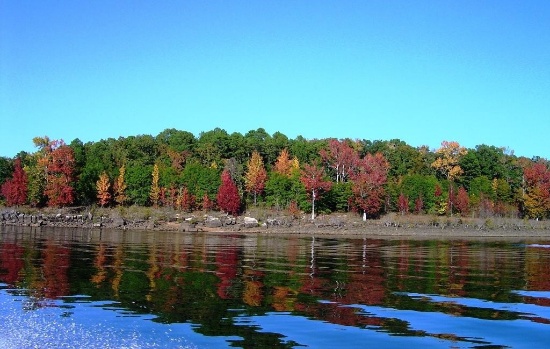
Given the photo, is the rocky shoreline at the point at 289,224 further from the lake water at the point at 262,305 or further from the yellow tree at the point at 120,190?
the lake water at the point at 262,305

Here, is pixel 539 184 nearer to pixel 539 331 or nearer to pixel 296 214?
pixel 296 214

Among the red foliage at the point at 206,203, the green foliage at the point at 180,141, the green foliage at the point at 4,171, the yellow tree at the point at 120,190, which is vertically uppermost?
the green foliage at the point at 180,141

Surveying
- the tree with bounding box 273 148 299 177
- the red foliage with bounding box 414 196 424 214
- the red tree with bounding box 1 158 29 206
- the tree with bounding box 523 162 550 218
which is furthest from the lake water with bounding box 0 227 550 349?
the tree with bounding box 523 162 550 218

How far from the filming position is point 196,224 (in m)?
79.2

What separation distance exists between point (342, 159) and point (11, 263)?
87793mm

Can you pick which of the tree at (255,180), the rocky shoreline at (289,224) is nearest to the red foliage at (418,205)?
the rocky shoreline at (289,224)

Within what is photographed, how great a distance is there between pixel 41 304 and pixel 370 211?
80075 mm

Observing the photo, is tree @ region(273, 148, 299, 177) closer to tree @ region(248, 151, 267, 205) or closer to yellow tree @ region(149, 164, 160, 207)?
tree @ region(248, 151, 267, 205)

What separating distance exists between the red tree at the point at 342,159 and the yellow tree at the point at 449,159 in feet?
86.3

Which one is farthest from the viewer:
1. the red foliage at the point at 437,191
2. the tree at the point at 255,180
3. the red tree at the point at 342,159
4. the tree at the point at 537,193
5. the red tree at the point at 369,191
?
the tree at the point at 537,193

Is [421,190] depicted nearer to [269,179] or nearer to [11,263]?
[269,179]

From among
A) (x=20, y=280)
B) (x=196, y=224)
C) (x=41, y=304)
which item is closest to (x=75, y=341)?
(x=41, y=304)

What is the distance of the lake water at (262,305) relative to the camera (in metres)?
11.5

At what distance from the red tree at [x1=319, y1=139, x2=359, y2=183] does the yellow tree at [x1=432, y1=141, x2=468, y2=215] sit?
26318 mm
